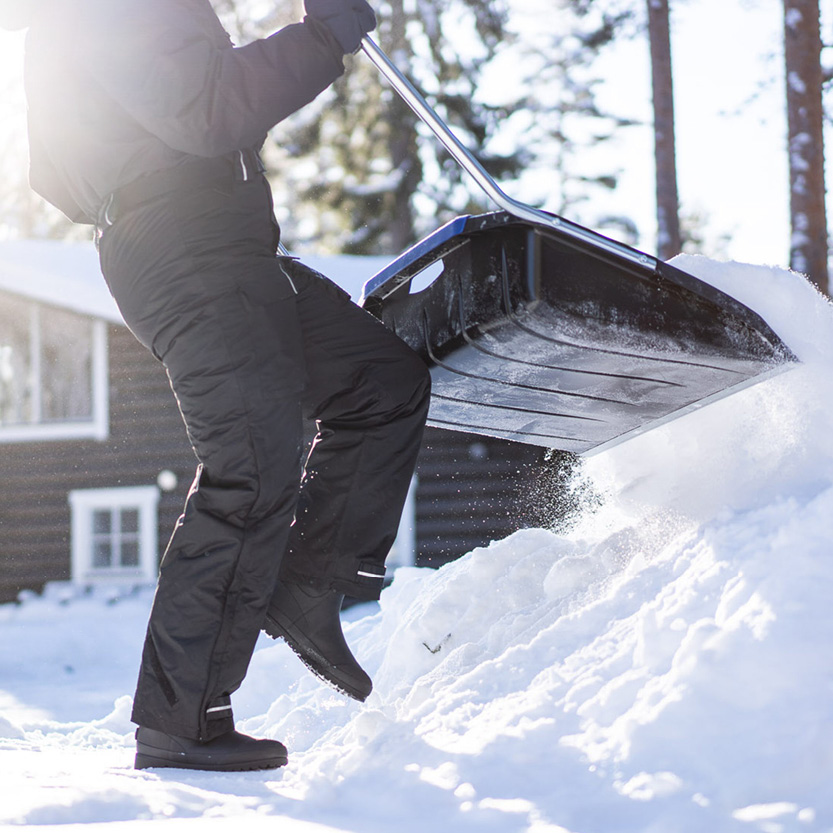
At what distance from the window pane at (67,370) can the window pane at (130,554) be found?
4.99ft

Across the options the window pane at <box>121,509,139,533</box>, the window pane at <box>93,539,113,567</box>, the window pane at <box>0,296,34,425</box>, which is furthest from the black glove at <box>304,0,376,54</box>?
the window pane at <box>0,296,34,425</box>

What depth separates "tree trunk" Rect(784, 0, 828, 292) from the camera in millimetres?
6715

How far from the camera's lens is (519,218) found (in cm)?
255

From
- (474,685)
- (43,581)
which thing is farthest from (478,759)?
(43,581)

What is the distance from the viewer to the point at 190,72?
1.96m

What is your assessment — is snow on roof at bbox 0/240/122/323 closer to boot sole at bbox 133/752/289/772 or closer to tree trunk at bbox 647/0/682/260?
tree trunk at bbox 647/0/682/260

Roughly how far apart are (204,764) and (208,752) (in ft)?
0.08

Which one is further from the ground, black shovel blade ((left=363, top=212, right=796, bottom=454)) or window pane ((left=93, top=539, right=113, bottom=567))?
black shovel blade ((left=363, top=212, right=796, bottom=454))

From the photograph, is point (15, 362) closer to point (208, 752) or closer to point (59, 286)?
point (59, 286)

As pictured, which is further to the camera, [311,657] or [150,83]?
[311,657]

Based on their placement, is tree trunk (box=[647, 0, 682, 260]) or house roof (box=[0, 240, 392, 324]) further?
house roof (box=[0, 240, 392, 324])

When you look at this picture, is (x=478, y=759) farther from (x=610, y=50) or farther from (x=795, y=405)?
(x=610, y=50)

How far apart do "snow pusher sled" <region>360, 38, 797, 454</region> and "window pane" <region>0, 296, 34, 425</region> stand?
1007cm

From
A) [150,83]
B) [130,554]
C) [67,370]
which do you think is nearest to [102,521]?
[130,554]
